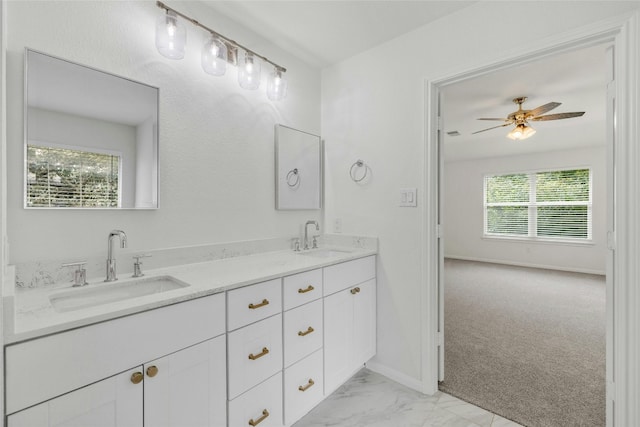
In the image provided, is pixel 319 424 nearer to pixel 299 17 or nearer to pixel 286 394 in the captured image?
pixel 286 394

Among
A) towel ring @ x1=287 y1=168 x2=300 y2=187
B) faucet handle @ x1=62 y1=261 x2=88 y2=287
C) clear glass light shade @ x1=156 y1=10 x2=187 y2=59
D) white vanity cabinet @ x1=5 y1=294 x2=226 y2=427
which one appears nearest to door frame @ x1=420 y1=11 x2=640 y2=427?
towel ring @ x1=287 y1=168 x2=300 y2=187

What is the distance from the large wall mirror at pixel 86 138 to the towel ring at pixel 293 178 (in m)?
1.00

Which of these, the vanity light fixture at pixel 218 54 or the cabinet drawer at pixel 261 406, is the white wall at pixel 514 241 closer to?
the vanity light fixture at pixel 218 54

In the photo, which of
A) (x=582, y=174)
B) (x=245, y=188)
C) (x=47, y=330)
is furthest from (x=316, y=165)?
(x=582, y=174)

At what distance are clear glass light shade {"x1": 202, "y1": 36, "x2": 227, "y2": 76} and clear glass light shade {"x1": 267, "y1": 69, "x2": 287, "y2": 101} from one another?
428mm

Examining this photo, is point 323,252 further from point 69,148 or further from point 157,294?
point 69,148

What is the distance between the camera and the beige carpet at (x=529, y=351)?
188 cm

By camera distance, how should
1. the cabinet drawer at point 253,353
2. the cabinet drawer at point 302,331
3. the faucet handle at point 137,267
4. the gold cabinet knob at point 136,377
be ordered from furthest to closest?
the cabinet drawer at point 302,331
the faucet handle at point 137,267
the cabinet drawer at point 253,353
the gold cabinet knob at point 136,377

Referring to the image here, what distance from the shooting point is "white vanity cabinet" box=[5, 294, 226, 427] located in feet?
2.79

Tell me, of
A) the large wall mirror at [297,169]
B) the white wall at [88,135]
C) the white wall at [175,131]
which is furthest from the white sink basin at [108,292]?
the large wall mirror at [297,169]

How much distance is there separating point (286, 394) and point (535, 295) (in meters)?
4.18

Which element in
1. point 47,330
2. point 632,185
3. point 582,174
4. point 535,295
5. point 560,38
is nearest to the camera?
point 47,330

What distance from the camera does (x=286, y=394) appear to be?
5.15 ft

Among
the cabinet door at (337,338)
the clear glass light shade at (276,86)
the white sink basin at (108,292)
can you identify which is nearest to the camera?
the white sink basin at (108,292)
